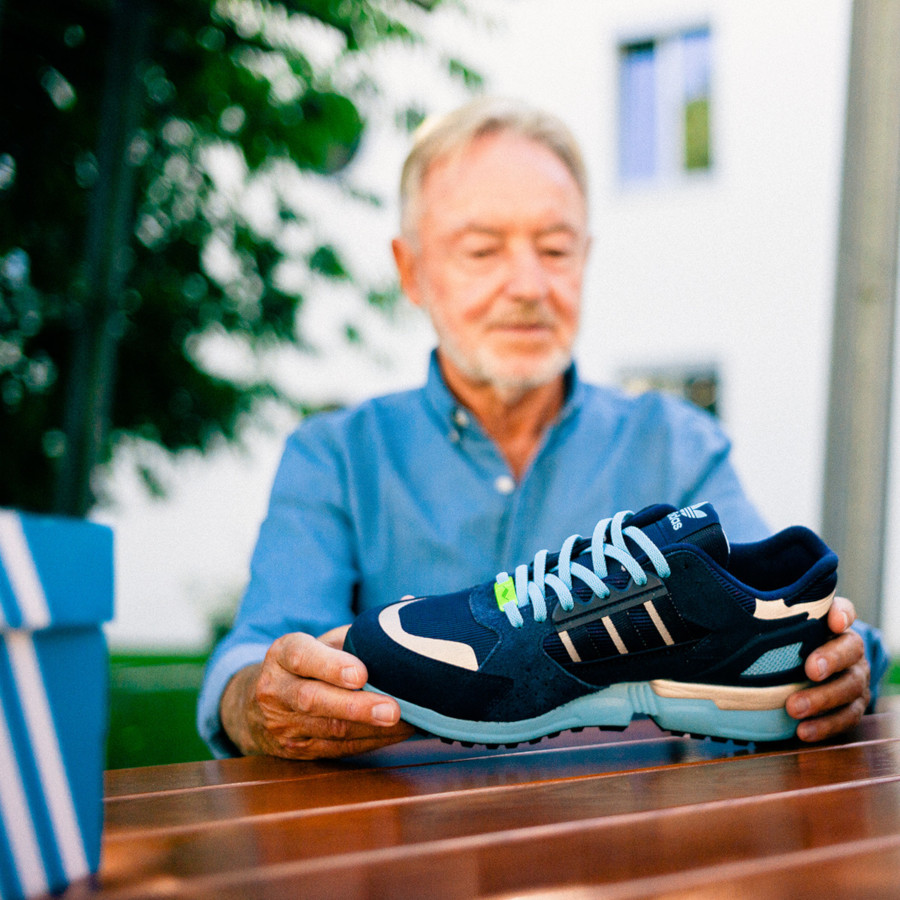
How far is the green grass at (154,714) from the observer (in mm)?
4965

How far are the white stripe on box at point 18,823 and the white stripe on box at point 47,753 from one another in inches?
0.6

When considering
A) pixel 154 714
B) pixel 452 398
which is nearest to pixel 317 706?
pixel 452 398

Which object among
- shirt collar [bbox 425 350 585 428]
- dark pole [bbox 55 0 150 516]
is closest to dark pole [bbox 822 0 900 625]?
shirt collar [bbox 425 350 585 428]

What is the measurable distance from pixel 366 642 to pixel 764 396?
31.1 feet

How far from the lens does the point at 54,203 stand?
15.5 feet

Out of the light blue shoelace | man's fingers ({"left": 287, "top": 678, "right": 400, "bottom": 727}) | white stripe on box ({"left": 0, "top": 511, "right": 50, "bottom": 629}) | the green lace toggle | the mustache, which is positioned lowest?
man's fingers ({"left": 287, "top": 678, "right": 400, "bottom": 727})

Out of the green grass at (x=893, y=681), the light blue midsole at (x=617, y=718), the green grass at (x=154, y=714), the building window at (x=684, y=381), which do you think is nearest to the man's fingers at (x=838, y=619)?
the light blue midsole at (x=617, y=718)

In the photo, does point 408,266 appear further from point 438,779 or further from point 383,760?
point 438,779

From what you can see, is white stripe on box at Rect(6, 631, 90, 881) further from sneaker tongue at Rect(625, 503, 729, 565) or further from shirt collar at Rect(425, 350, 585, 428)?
shirt collar at Rect(425, 350, 585, 428)

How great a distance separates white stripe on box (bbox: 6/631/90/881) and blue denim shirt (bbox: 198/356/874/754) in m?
0.97

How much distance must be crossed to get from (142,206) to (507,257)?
146 inches

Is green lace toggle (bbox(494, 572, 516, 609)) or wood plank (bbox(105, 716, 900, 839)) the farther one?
green lace toggle (bbox(494, 572, 516, 609))

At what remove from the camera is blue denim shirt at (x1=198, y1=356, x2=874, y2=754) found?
169 centimetres

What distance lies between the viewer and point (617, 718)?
106 centimetres
